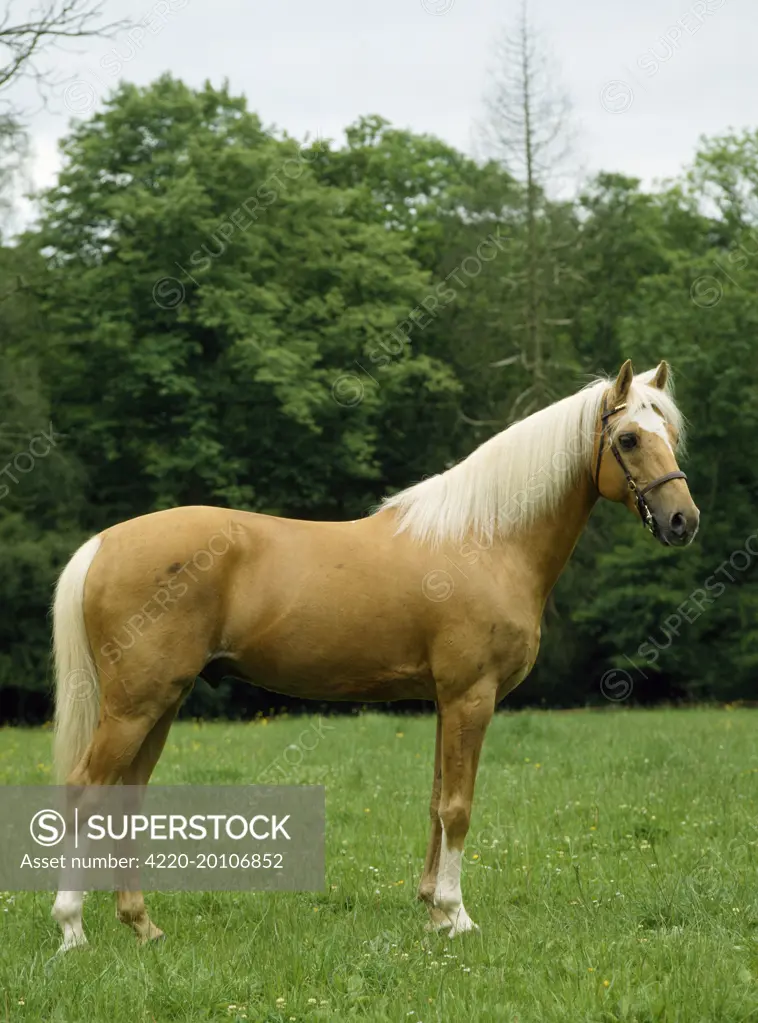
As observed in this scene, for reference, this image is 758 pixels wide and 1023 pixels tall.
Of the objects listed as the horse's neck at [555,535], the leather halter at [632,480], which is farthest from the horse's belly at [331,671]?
the leather halter at [632,480]

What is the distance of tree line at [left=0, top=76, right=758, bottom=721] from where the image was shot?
26.1 m

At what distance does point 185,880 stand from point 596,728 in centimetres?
904

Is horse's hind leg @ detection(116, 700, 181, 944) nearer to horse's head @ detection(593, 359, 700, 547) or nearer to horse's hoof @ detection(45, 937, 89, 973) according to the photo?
horse's hoof @ detection(45, 937, 89, 973)

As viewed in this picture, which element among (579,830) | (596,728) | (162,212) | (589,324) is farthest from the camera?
(589,324)

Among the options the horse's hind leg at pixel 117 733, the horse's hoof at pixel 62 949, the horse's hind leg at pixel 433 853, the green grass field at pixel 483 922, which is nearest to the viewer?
the green grass field at pixel 483 922

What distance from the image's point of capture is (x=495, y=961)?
4.93m

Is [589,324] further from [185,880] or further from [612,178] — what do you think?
[185,880]

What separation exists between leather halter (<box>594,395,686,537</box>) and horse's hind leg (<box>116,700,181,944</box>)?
275 cm

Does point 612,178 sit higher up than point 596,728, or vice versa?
point 612,178

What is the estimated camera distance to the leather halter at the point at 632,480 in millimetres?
5836

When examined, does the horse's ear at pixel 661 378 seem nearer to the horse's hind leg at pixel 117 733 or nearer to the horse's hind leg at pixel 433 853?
the horse's hind leg at pixel 433 853

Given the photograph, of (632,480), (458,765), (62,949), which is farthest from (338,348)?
(62,949)

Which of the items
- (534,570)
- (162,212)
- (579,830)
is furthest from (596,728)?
(162,212)

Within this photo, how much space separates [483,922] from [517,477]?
7.99ft
